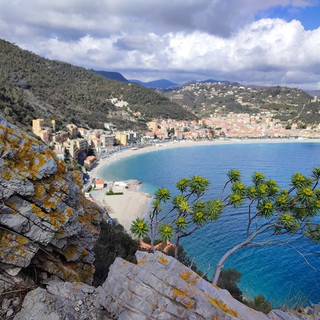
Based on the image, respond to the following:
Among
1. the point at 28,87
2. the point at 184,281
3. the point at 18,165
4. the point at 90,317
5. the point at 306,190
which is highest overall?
the point at 28,87

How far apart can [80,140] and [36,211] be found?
4965 cm

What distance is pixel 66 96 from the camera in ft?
265

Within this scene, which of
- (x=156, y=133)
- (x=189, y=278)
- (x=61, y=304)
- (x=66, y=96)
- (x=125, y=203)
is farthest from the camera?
(x=156, y=133)

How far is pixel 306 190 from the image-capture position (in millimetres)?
5227

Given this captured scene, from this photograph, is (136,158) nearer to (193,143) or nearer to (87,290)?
(193,143)

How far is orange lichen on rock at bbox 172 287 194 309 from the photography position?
2863 millimetres

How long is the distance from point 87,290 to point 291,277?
1658 cm

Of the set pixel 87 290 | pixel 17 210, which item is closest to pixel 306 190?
pixel 87 290

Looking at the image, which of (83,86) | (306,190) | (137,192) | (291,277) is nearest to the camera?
(306,190)

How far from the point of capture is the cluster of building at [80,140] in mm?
44719

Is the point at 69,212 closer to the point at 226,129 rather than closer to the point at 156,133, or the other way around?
the point at 156,133

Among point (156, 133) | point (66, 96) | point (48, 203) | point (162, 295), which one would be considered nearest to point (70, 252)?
point (48, 203)

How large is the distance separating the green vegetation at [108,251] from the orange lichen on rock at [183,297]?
2.72 metres

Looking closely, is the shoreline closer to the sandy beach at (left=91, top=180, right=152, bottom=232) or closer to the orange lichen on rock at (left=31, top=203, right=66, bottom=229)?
the sandy beach at (left=91, top=180, right=152, bottom=232)
